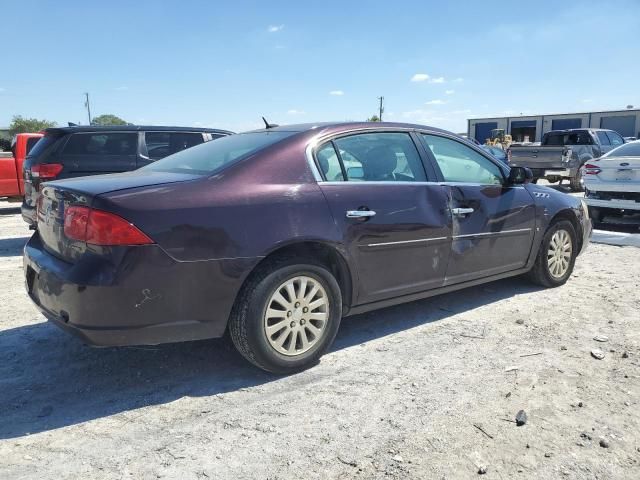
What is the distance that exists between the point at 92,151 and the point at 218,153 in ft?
15.2

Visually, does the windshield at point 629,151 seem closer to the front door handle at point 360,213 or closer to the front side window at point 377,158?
the front side window at point 377,158

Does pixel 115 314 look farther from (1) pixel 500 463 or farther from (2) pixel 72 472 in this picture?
(1) pixel 500 463

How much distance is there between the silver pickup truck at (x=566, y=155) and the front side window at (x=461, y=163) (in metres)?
11.4

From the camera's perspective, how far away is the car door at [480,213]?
13.8 feet

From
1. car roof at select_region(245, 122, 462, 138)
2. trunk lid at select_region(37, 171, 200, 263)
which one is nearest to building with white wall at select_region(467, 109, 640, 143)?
car roof at select_region(245, 122, 462, 138)

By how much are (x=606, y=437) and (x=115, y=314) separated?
102 inches

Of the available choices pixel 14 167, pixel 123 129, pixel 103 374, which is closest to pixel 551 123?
pixel 14 167

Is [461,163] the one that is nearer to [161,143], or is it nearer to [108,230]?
[108,230]

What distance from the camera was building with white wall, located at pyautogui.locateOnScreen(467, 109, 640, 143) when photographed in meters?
45.8

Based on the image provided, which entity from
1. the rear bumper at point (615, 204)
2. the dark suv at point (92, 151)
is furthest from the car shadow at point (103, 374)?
the rear bumper at point (615, 204)

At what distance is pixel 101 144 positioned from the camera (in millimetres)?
7594

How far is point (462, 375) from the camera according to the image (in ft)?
10.9

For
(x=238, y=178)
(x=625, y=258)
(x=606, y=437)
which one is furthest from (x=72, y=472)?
(x=625, y=258)

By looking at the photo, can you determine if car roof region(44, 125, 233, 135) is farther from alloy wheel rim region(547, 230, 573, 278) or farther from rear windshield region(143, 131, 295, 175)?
alloy wheel rim region(547, 230, 573, 278)
